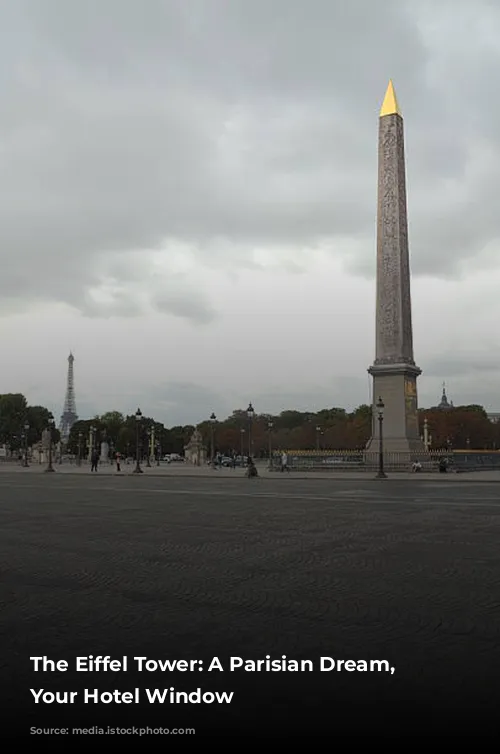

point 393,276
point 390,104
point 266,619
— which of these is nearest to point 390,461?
point 393,276

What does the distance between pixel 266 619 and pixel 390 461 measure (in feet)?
127

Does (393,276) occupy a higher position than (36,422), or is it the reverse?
(393,276)

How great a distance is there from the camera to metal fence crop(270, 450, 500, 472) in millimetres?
43188

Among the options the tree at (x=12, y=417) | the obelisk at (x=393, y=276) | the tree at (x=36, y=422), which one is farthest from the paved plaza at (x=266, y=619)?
the tree at (x=36, y=422)

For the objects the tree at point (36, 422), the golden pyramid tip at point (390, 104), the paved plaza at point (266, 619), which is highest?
the golden pyramid tip at point (390, 104)

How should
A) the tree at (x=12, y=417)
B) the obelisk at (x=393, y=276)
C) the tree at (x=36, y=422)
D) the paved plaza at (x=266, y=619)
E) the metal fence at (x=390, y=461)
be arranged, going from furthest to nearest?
the tree at (x=36, y=422)
the tree at (x=12, y=417)
the metal fence at (x=390, y=461)
the obelisk at (x=393, y=276)
the paved plaza at (x=266, y=619)

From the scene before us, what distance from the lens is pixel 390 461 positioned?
142ft

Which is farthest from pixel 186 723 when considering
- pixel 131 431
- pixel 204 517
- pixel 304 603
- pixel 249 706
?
pixel 131 431

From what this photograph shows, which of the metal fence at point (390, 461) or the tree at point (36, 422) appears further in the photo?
the tree at point (36, 422)

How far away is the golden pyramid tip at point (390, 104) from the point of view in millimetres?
42281

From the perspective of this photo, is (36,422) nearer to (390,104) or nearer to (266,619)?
(390,104)

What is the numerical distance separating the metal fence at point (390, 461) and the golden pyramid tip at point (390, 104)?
20319 millimetres

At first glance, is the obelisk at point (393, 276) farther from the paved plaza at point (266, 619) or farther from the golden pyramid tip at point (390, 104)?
the paved plaza at point (266, 619)

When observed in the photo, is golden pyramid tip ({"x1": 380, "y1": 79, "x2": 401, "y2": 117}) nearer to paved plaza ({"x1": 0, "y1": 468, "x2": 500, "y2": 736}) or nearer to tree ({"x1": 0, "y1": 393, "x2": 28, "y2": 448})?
paved plaza ({"x1": 0, "y1": 468, "x2": 500, "y2": 736})
